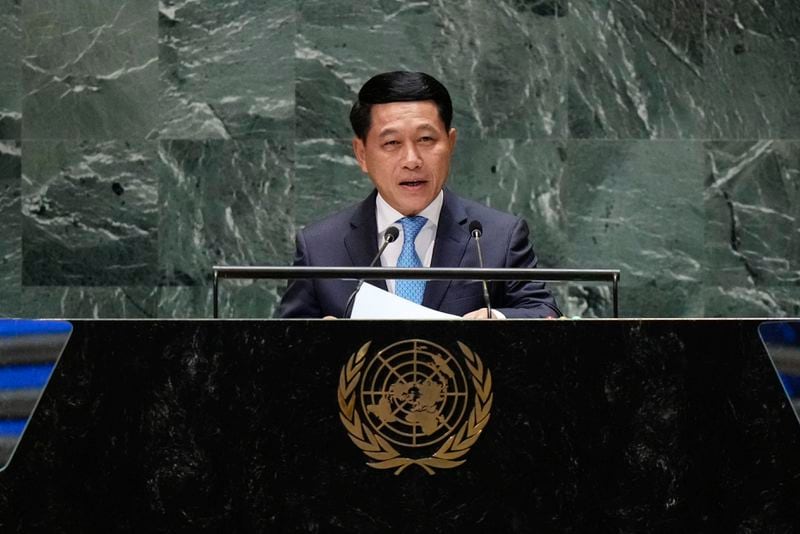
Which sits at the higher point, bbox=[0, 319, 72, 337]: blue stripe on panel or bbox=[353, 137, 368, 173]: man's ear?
bbox=[0, 319, 72, 337]: blue stripe on panel

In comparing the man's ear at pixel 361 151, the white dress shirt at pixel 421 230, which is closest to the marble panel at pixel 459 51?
the man's ear at pixel 361 151

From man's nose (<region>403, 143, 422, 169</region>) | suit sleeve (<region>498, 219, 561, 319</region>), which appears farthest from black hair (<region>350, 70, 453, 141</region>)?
suit sleeve (<region>498, 219, 561, 319</region>)

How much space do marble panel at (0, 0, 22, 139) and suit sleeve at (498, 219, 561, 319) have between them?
2.37 meters

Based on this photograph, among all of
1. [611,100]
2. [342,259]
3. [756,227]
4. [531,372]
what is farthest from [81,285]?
[531,372]

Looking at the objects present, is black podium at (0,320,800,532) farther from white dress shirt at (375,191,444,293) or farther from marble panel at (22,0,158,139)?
marble panel at (22,0,158,139)

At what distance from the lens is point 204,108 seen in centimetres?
459

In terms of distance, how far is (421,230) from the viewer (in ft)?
10.6

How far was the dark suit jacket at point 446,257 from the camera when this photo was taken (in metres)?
2.99

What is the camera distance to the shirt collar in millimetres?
3227

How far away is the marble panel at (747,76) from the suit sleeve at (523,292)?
67.4 inches

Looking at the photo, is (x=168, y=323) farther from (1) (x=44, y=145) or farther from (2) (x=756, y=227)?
(2) (x=756, y=227)

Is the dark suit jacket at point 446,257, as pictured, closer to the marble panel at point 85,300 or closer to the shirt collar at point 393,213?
the shirt collar at point 393,213

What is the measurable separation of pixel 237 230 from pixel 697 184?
1846 mm

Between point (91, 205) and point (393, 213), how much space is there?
5.98 feet
